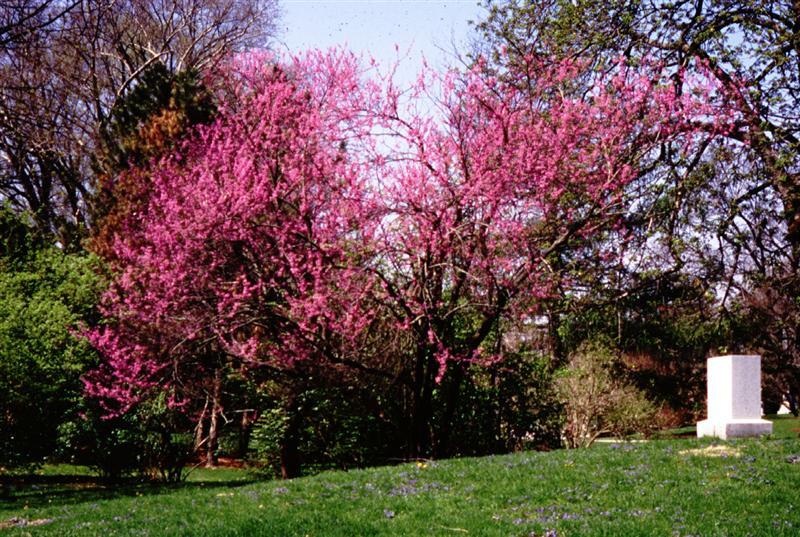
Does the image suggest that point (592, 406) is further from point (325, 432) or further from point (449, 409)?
point (325, 432)

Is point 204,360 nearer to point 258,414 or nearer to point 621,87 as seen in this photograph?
point 258,414

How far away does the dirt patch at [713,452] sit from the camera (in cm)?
1064

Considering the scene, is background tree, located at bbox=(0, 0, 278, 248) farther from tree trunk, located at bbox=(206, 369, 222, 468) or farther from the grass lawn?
the grass lawn

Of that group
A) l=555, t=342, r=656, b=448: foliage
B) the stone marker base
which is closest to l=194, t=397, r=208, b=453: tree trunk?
l=555, t=342, r=656, b=448: foliage

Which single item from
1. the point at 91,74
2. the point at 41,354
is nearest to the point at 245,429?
the point at 41,354

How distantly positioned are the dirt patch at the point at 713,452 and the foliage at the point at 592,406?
6.67 metres

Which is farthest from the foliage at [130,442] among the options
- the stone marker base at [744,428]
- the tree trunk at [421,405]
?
the stone marker base at [744,428]

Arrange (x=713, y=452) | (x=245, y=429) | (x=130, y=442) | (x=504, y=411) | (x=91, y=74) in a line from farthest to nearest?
1. (x=91, y=74)
2. (x=245, y=429)
3. (x=504, y=411)
4. (x=130, y=442)
5. (x=713, y=452)

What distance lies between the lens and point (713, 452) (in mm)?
10984

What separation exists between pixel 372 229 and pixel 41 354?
7.61m

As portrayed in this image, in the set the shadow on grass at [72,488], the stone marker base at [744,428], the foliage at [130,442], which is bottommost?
the shadow on grass at [72,488]

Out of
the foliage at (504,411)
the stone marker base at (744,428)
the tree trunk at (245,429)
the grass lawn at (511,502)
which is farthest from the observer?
the tree trunk at (245,429)

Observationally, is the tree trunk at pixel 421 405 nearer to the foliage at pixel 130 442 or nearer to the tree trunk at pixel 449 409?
the tree trunk at pixel 449 409

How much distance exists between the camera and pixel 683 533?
268 inches
